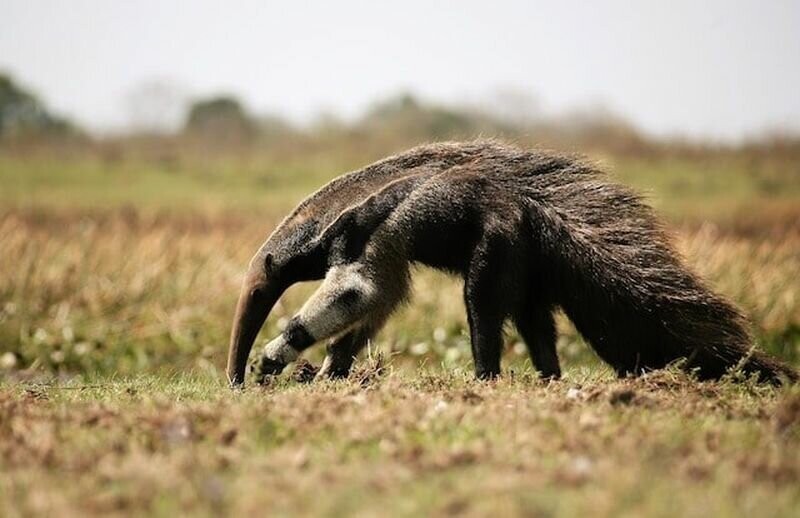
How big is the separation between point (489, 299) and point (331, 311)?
113cm

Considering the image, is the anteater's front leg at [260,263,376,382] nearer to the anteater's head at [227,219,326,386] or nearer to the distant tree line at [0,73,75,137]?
the anteater's head at [227,219,326,386]

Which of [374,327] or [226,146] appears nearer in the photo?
[374,327]

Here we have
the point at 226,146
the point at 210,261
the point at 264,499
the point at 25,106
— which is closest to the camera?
the point at 264,499

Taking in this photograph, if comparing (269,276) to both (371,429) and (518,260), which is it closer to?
(518,260)

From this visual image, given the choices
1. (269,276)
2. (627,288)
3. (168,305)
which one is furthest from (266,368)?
(168,305)

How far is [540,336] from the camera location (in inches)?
324

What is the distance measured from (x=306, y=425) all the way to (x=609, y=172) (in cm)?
368

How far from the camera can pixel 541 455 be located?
15.8 ft

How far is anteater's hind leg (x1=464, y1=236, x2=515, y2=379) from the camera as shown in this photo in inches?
296

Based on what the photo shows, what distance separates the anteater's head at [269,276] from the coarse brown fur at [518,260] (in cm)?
4

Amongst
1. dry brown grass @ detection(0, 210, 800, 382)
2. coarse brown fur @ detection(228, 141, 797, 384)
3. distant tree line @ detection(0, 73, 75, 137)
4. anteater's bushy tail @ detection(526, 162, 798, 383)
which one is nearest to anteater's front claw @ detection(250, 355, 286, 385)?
coarse brown fur @ detection(228, 141, 797, 384)

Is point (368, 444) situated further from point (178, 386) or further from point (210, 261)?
point (210, 261)

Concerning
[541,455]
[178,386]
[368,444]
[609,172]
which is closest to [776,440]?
[541,455]

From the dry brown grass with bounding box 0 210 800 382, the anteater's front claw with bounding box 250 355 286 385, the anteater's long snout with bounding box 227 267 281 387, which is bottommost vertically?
the dry brown grass with bounding box 0 210 800 382
